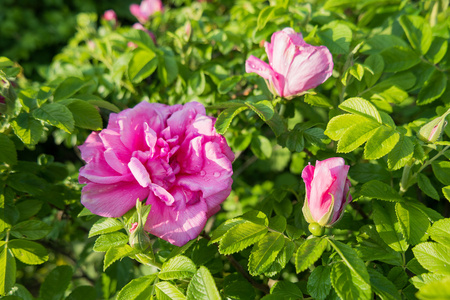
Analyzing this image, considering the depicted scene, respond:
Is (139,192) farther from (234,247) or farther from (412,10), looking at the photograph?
(412,10)

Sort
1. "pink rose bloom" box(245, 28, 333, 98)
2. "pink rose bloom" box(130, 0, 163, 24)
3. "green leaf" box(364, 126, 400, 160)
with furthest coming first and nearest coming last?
"pink rose bloom" box(130, 0, 163, 24) → "pink rose bloom" box(245, 28, 333, 98) → "green leaf" box(364, 126, 400, 160)

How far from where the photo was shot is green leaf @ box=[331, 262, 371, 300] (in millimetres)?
627

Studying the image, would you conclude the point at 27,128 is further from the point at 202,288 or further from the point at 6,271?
the point at 202,288

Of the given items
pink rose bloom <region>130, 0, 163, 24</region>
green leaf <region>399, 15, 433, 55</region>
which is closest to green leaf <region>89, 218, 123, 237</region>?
green leaf <region>399, 15, 433, 55</region>

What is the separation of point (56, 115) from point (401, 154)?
80 centimetres

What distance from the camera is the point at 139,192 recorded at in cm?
81

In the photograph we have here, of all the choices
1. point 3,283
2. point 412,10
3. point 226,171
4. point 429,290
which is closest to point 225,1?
point 412,10

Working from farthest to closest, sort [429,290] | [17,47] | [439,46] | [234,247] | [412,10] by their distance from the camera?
[17,47] → [412,10] → [439,46] → [234,247] → [429,290]

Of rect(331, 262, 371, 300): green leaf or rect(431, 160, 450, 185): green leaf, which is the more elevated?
rect(431, 160, 450, 185): green leaf

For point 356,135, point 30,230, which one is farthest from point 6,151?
point 356,135

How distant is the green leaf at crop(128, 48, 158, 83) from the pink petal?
0.45 meters

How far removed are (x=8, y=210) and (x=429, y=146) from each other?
Answer: 1.02 meters

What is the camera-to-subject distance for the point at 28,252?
89 centimetres

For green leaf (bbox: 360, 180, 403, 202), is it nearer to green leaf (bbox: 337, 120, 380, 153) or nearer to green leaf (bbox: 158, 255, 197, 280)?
green leaf (bbox: 337, 120, 380, 153)
